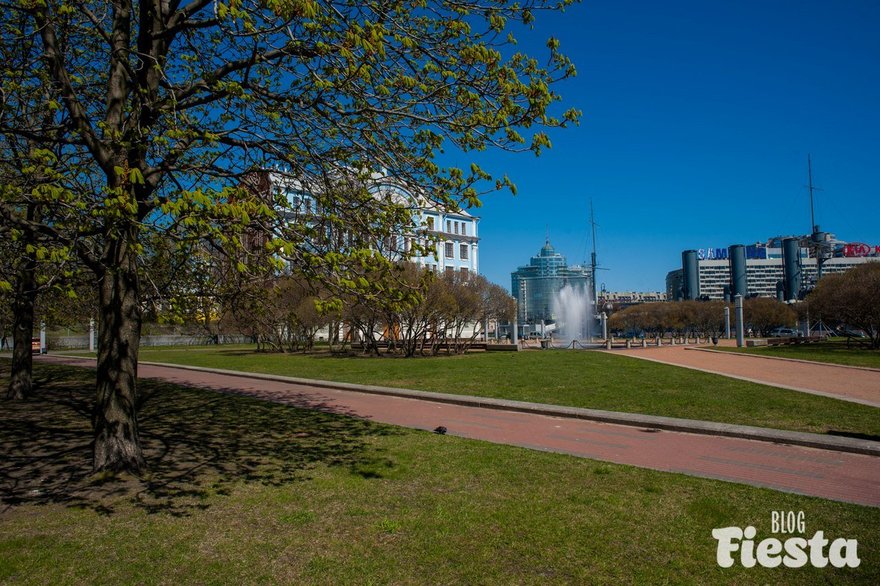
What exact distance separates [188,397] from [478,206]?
39.4 ft

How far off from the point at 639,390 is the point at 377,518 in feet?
39.2

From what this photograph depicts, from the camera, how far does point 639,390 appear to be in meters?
16.0

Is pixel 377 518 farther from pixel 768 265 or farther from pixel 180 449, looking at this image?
pixel 768 265

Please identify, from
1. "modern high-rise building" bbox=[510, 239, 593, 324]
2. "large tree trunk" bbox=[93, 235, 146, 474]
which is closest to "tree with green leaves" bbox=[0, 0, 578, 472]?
"large tree trunk" bbox=[93, 235, 146, 474]


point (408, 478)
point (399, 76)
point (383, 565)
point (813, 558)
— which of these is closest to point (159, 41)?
point (399, 76)

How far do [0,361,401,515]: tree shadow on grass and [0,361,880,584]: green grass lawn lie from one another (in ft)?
0.17

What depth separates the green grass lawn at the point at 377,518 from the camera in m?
4.58

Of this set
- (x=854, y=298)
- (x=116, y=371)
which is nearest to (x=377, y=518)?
(x=116, y=371)

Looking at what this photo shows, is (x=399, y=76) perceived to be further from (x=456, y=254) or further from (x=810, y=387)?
(x=456, y=254)

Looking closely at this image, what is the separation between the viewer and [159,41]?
25.0ft

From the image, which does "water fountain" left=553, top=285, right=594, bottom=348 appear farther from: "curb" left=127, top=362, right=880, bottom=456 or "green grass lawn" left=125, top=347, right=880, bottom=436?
"curb" left=127, top=362, right=880, bottom=456

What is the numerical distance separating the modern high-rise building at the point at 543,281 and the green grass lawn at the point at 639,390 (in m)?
109

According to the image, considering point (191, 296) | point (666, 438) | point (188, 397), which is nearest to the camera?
point (191, 296)

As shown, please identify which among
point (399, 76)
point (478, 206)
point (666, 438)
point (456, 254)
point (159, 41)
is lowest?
point (666, 438)
